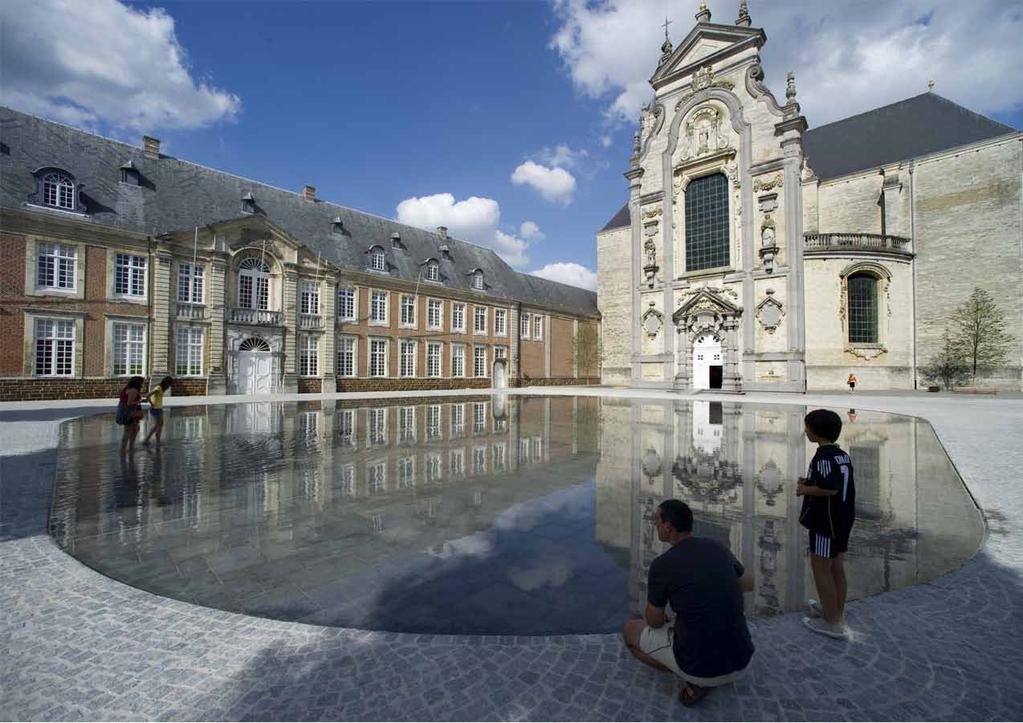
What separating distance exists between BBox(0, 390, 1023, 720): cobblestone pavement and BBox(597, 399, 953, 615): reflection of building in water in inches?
20.7

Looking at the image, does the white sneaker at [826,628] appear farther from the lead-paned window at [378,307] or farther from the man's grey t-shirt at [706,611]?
the lead-paned window at [378,307]

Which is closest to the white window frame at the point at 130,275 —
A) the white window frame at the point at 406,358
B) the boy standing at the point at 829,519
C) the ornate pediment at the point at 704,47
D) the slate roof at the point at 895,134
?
the white window frame at the point at 406,358

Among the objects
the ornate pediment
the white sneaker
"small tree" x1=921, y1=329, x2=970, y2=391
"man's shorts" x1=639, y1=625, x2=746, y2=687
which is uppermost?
the ornate pediment

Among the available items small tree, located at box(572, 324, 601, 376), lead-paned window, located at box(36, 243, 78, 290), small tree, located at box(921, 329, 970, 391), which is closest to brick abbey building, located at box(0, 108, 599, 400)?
lead-paned window, located at box(36, 243, 78, 290)

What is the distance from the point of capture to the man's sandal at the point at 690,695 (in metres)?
2.15

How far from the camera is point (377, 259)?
30484 millimetres

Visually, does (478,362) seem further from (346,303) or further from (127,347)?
(127,347)

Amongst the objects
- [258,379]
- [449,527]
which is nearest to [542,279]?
[258,379]

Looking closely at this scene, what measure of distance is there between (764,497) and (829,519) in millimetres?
3085

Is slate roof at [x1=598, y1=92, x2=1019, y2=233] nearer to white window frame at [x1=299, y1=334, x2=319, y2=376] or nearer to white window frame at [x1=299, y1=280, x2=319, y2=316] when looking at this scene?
white window frame at [x1=299, y1=280, x2=319, y2=316]

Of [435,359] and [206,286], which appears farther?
[435,359]

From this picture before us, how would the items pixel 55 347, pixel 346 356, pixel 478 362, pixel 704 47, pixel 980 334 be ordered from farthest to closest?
pixel 478 362
pixel 704 47
pixel 346 356
pixel 980 334
pixel 55 347

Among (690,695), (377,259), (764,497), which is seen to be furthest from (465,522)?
(377,259)

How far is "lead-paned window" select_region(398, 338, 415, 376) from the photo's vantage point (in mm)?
30531
